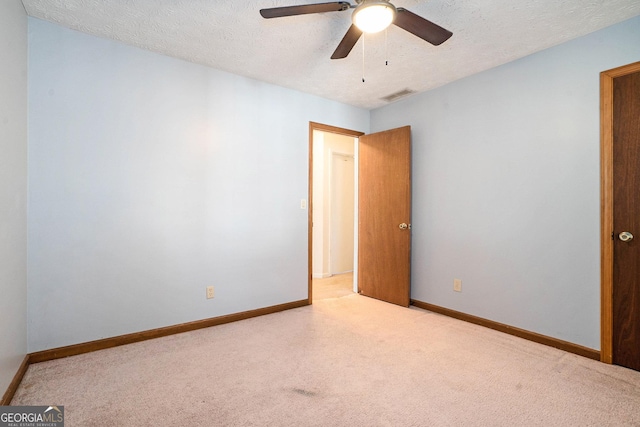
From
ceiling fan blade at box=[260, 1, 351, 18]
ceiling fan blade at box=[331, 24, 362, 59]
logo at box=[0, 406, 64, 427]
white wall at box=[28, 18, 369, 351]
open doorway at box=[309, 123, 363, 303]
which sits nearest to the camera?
logo at box=[0, 406, 64, 427]

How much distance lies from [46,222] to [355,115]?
3425mm

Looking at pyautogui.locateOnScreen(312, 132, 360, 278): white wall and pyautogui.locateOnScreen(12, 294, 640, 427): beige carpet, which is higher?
pyautogui.locateOnScreen(312, 132, 360, 278): white wall

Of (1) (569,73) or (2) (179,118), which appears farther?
(2) (179,118)

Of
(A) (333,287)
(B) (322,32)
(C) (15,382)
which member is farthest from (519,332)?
(C) (15,382)

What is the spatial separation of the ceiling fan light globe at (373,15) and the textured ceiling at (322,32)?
42 centimetres

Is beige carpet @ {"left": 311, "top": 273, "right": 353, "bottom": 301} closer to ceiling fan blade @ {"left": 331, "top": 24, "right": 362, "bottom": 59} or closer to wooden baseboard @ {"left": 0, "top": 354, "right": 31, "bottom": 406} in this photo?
wooden baseboard @ {"left": 0, "top": 354, "right": 31, "bottom": 406}

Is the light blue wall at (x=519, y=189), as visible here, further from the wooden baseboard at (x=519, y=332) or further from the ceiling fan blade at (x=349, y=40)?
the ceiling fan blade at (x=349, y=40)

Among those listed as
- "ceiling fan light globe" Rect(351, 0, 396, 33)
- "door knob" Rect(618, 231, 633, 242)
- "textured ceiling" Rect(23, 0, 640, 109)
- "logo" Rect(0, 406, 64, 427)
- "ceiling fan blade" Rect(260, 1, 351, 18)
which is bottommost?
"logo" Rect(0, 406, 64, 427)

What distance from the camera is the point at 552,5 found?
2.02 m

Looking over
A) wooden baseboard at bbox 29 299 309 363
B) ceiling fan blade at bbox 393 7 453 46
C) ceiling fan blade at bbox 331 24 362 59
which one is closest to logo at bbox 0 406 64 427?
wooden baseboard at bbox 29 299 309 363

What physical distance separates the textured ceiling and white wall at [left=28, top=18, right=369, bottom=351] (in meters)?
0.25

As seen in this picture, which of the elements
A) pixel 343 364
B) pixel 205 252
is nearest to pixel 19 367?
pixel 205 252

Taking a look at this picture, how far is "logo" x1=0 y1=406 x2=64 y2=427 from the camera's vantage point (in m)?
1.53

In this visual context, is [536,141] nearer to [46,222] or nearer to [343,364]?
[343,364]
